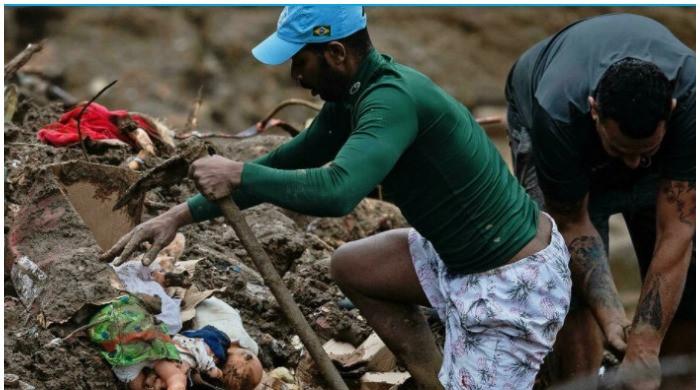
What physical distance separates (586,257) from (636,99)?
2.87 feet

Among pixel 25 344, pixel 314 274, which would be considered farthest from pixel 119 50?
pixel 25 344

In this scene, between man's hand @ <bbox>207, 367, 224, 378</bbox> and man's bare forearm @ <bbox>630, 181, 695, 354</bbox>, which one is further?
man's bare forearm @ <bbox>630, 181, 695, 354</bbox>

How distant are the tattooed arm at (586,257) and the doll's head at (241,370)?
1263mm

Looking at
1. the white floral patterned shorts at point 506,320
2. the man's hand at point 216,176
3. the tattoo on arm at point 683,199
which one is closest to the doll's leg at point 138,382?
the man's hand at point 216,176

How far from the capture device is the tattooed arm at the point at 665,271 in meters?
4.43

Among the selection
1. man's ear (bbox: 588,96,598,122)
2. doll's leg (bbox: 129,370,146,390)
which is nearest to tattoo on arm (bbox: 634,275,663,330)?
man's ear (bbox: 588,96,598,122)

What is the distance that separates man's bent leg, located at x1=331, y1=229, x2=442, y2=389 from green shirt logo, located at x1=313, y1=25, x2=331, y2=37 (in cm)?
84

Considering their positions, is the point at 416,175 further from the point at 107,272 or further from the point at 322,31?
the point at 107,272

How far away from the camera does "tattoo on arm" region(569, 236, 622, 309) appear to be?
483 cm

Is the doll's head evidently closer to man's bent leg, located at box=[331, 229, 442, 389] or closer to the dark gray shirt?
man's bent leg, located at box=[331, 229, 442, 389]

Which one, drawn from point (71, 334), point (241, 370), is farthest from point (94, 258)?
point (241, 370)

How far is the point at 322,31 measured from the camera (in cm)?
395

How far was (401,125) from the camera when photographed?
12.3 feet

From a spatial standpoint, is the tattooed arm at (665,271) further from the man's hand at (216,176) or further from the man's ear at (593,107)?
the man's hand at (216,176)
